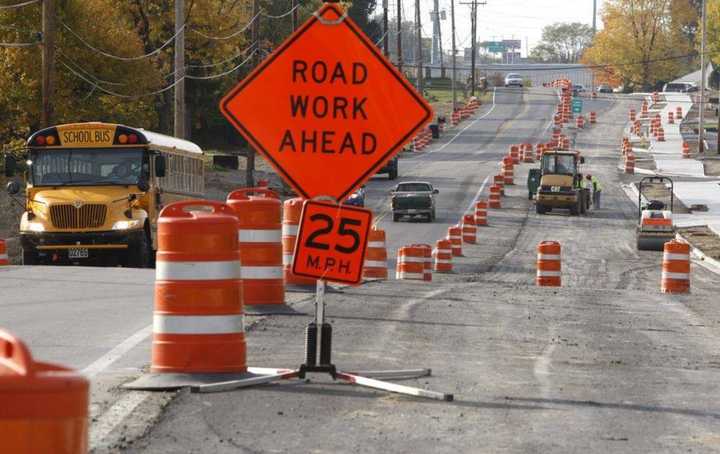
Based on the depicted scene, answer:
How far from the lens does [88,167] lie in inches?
988

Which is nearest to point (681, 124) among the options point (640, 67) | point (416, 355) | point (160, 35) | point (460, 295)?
point (640, 67)

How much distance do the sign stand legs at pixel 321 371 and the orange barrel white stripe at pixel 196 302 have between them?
1.05 feet

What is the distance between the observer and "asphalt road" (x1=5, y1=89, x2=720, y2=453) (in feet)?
26.3

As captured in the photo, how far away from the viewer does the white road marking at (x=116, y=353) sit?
10.7 m

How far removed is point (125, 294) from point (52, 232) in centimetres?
810

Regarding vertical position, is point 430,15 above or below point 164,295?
above

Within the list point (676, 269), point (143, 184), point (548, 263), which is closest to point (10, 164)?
point (143, 184)

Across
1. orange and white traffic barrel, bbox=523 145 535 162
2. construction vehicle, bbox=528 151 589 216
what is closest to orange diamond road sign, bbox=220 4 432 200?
construction vehicle, bbox=528 151 589 216

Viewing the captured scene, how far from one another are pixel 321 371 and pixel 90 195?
51.3ft

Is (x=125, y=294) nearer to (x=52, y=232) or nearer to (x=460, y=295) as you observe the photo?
(x=460, y=295)

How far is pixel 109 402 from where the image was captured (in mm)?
8938

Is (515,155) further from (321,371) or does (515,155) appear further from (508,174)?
(321,371)

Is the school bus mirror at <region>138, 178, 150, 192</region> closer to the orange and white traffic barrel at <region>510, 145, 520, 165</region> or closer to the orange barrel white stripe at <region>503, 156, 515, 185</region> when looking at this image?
the orange barrel white stripe at <region>503, 156, 515, 185</region>

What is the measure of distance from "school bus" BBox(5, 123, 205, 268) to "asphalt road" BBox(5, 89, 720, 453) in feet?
12.7
